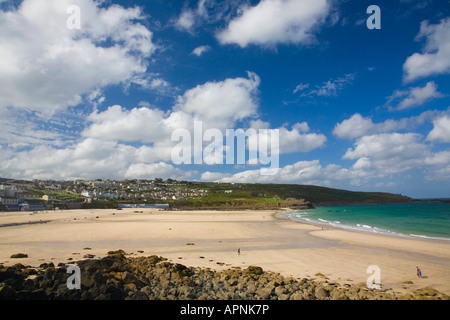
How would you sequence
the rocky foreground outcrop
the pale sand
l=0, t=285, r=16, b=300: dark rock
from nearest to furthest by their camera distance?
l=0, t=285, r=16, b=300: dark rock < the rocky foreground outcrop < the pale sand

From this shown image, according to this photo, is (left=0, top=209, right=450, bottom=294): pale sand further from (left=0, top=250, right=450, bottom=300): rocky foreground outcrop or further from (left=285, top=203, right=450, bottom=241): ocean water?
(left=285, top=203, right=450, bottom=241): ocean water

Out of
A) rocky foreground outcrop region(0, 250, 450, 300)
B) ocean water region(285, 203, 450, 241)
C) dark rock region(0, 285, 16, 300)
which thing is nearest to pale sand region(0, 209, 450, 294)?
rocky foreground outcrop region(0, 250, 450, 300)

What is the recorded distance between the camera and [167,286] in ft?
39.8

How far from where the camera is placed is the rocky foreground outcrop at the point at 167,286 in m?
10.2

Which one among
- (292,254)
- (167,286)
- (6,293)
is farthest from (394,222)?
(6,293)

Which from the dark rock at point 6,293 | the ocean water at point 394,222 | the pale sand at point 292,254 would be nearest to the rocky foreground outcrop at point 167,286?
the dark rock at point 6,293

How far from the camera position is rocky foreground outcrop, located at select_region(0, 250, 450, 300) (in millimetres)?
10164

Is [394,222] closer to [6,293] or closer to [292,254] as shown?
[292,254]

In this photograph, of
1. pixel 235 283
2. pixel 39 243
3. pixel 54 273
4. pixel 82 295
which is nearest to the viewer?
pixel 82 295

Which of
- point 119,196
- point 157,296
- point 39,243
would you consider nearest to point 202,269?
point 157,296

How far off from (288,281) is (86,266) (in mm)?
10510

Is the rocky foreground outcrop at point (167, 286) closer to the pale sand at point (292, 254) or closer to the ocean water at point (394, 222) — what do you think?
the pale sand at point (292, 254)

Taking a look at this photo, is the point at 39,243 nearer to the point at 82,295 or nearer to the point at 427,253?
the point at 82,295
